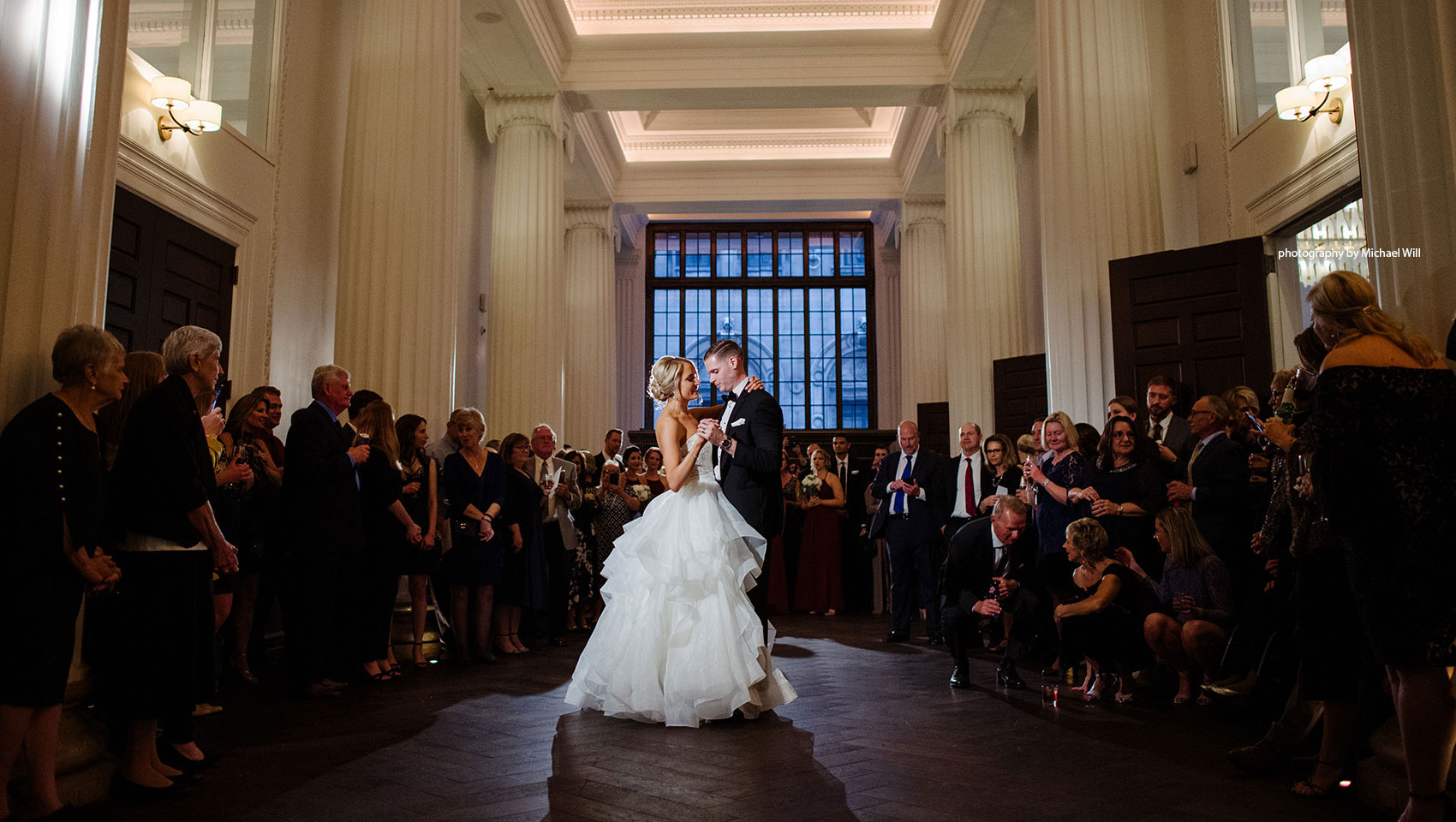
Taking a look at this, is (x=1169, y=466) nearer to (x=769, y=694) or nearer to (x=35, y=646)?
(x=769, y=694)

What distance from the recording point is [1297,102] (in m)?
5.95

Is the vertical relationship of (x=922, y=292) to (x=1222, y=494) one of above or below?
above

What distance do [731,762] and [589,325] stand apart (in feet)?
43.1

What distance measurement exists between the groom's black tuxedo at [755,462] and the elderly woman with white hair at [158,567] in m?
2.07

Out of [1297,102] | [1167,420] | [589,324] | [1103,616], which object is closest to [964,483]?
[1167,420]

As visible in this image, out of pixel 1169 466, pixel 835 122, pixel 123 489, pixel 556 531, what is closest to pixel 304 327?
pixel 556 531

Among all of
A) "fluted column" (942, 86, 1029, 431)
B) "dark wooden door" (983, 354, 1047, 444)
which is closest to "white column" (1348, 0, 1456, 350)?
"dark wooden door" (983, 354, 1047, 444)

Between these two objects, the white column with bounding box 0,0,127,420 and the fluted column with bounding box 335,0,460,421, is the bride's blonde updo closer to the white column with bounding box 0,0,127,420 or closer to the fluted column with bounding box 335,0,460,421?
the white column with bounding box 0,0,127,420

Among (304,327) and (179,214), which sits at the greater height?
(179,214)

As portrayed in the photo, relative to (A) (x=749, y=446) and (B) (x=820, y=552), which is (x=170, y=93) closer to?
(A) (x=749, y=446)

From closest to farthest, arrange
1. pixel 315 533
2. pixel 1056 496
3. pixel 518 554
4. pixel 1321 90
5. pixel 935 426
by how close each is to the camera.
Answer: pixel 315 533
pixel 1056 496
pixel 1321 90
pixel 518 554
pixel 935 426

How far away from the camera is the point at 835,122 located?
613 inches

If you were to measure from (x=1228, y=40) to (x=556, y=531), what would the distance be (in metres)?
6.42

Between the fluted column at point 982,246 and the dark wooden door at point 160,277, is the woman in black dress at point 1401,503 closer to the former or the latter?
the dark wooden door at point 160,277
